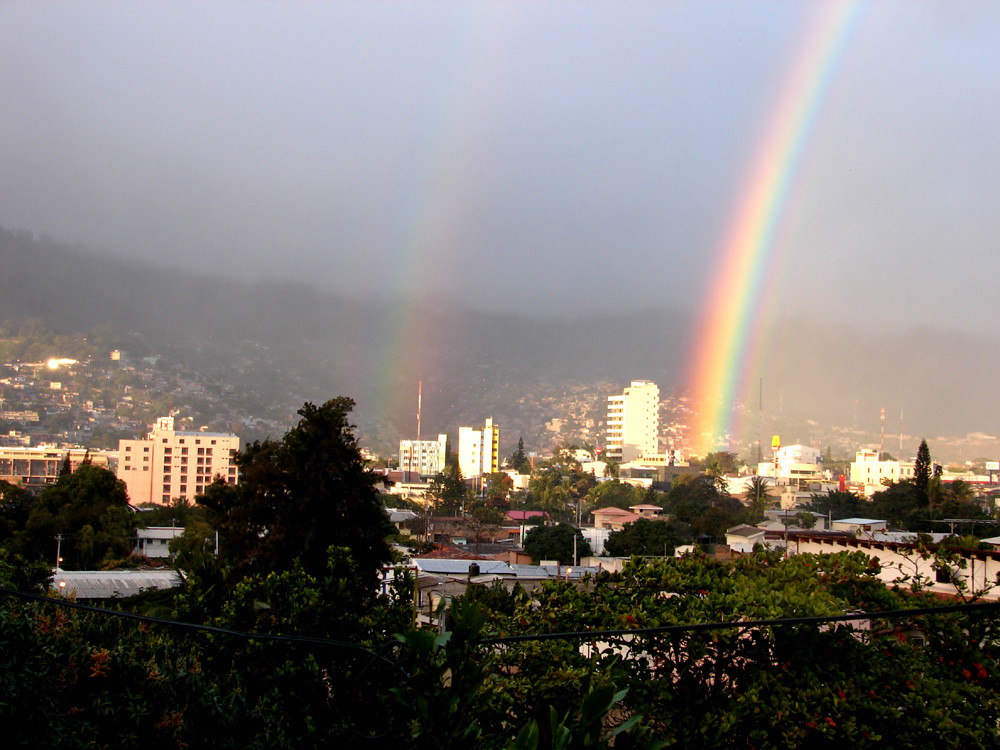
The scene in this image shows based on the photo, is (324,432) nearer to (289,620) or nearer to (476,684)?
(289,620)

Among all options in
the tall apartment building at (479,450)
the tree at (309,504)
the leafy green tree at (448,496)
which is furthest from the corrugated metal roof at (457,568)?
the tall apartment building at (479,450)

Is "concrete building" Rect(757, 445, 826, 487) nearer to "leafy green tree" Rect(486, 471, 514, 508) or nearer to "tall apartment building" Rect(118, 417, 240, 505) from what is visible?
"leafy green tree" Rect(486, 471, 514, 508)

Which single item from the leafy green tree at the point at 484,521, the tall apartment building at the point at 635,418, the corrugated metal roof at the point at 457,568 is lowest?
the leafy green tree at the point at 484,521

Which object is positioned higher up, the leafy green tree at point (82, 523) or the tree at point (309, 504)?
the tree at point (309, 504)

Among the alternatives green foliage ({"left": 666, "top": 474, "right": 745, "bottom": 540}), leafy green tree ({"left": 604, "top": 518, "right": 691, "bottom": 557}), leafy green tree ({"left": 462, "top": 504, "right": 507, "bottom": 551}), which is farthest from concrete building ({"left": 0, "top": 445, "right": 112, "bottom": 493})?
leafy green tree ({"left": 604, "top": 518, "right": 691, "bottom": 557})

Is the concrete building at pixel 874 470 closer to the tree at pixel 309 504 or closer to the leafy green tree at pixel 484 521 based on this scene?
the leafy green tree at pixel 484 521
